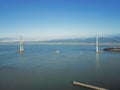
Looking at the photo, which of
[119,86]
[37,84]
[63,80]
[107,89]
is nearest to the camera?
[107,89]

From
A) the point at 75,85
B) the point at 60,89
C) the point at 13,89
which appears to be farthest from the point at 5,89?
the point at 75,85

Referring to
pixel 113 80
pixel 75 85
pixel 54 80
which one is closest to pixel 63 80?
pixel 54 80

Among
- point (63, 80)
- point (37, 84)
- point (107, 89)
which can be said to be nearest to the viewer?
point (107, 89)

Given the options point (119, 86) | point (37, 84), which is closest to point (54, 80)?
point (37, 84)

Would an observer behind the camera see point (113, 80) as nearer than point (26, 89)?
No

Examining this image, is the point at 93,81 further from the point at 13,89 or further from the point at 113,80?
the point at 13,89

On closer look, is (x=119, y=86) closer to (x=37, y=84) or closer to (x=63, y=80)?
(x=63, y=80)

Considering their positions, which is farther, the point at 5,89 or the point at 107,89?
the point at 5,89

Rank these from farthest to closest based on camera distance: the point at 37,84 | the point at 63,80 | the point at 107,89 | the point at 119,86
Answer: the point at 63,80 → the point at 37,84 → the point at 119,86 → the point at 107,89

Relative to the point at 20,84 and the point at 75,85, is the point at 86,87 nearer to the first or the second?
the point at 75,85
